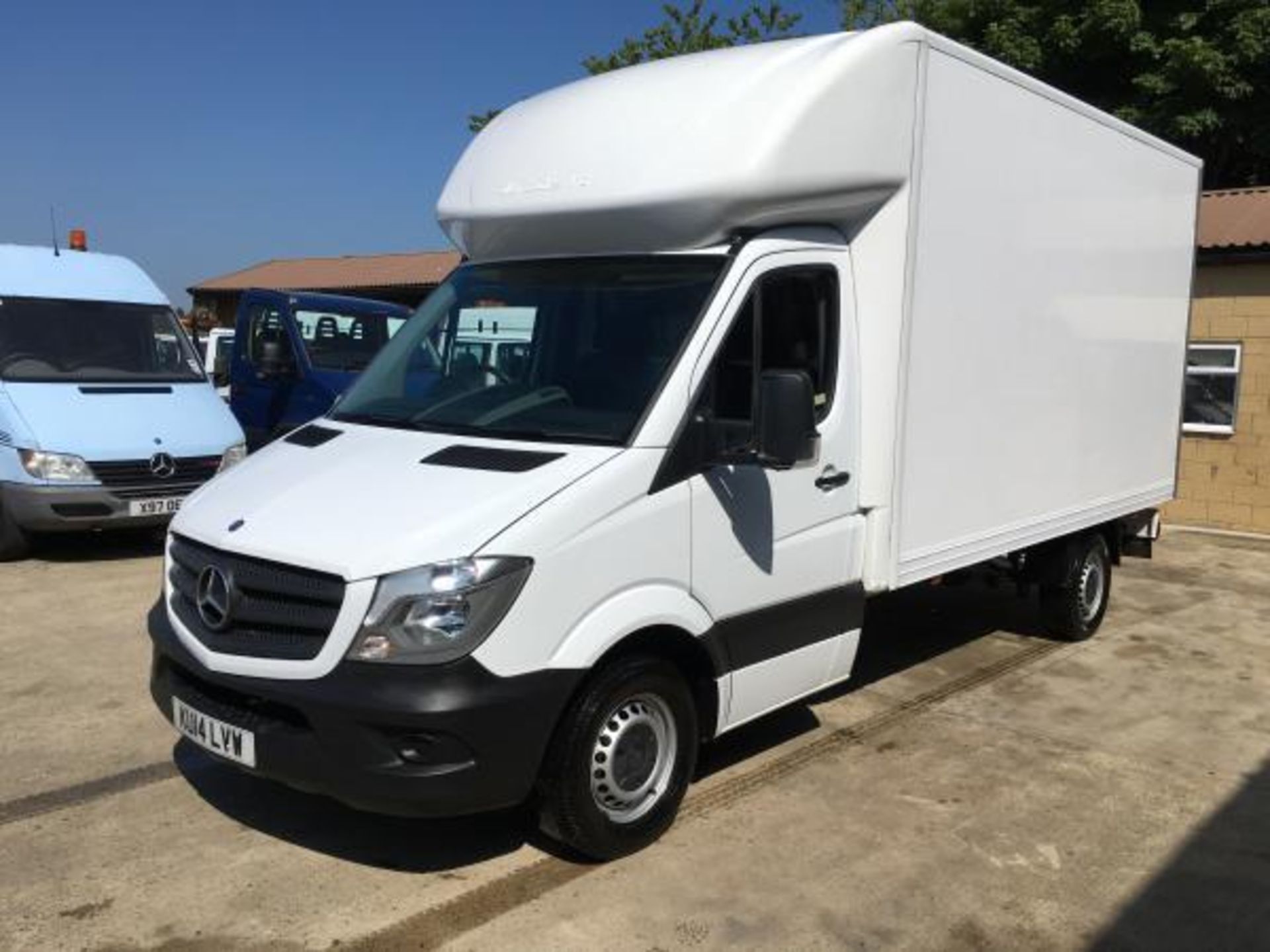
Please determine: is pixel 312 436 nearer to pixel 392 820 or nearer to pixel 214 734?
pixel 214 734

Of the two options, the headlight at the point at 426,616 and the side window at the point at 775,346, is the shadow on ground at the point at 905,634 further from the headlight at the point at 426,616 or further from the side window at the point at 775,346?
the headlight at the point at 426,616

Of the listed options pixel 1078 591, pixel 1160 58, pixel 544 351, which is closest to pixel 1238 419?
pixel 1078 591

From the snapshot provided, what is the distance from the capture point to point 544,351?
446cm

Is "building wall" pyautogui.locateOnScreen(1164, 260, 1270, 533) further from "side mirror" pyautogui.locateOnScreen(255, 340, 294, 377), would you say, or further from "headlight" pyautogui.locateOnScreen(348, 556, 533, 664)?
"headlight" pyautogui.locateOnScreen(348, 556, 533, 664)

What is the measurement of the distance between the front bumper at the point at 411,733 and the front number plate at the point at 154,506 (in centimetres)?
554

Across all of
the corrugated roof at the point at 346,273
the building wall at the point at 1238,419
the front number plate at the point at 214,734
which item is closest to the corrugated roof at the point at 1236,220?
the building wall at the point at 1238,419

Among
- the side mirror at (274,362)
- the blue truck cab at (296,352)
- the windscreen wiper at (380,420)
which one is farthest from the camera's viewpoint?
the blue truck cab at (296,352)

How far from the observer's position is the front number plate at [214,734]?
12.2 ft

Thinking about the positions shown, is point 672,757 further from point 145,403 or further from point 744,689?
point 145,403

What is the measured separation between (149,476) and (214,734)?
17.9 ft

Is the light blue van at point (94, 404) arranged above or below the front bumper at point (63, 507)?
above

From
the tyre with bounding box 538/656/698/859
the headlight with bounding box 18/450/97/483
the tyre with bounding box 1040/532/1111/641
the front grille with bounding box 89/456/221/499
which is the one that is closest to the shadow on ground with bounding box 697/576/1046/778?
the tyre with bounding box 1040/532/1111/641

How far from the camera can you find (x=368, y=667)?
3.50 m

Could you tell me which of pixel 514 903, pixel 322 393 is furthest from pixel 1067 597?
pixel 322 393
